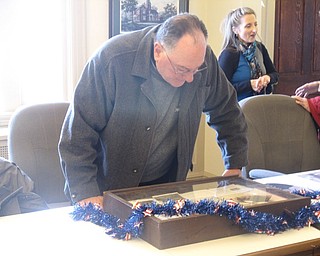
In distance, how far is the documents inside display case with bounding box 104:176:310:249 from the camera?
1.28 m

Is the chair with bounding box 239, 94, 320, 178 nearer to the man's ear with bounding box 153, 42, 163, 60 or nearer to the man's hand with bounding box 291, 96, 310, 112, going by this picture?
the man's hand with bounding box 291, 96, 310, 112

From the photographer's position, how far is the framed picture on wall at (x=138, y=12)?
3830 millimetres

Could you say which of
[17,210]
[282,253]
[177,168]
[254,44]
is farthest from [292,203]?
[254,44]

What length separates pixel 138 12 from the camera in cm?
396

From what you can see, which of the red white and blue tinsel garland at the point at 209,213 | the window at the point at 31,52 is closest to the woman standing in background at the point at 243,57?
the window at the point at 31,52

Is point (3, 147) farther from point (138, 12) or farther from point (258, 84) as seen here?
point (258, 84)

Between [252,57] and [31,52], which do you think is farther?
[31,52]

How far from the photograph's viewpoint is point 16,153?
2.12 metres

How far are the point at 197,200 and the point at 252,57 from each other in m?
2.04

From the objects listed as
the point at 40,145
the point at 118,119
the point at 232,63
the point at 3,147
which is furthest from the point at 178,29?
the point at 3,147

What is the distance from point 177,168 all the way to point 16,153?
690 millimetres

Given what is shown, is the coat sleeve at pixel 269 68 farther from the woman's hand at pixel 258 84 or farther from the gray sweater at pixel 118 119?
the gray sweater at pixel 118 119

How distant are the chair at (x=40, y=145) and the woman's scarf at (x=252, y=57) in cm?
145

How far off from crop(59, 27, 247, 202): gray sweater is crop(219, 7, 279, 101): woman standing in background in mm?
1322
